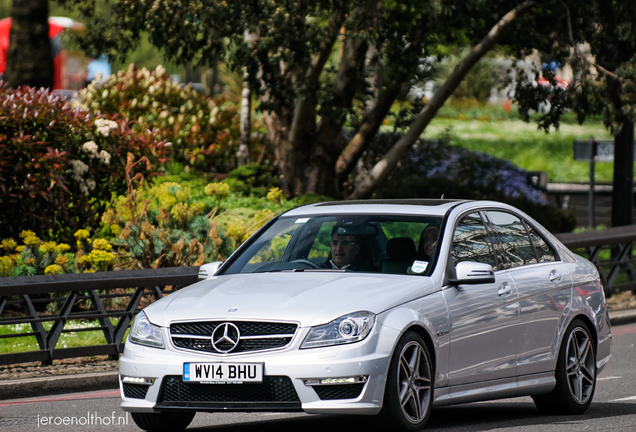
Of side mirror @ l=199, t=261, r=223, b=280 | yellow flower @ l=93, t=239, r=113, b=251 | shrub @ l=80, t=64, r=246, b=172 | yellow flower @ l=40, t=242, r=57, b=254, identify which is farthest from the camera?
shrub @ l=80, t=64, r=246, b=172

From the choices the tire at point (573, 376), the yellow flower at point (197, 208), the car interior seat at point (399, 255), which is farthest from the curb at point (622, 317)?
the car interior seat at point (399, 255)

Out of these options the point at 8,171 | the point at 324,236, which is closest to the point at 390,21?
the point at 8,171

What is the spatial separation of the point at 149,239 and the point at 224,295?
731cm

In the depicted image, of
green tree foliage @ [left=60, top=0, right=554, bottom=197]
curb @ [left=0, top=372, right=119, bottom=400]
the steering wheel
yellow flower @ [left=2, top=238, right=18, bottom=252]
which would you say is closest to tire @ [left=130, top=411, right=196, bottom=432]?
the steering wheel

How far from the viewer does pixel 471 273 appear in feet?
22.5

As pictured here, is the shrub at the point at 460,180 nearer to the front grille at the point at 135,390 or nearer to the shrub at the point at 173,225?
the shrub at the point at 173,225

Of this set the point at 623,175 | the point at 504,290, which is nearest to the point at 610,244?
the point at 623,175

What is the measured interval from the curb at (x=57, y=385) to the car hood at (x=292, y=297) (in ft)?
9.62

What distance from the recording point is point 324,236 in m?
9.37

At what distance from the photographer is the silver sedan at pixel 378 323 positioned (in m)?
6.02

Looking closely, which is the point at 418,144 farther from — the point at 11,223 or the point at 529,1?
the point at 11,223

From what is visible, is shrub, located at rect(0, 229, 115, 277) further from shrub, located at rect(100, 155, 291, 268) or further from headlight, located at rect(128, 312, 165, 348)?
headlight, located at rect(128, 312, 165, 348)

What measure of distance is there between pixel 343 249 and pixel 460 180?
51.4ft

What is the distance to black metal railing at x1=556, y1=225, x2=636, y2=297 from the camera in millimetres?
15359
